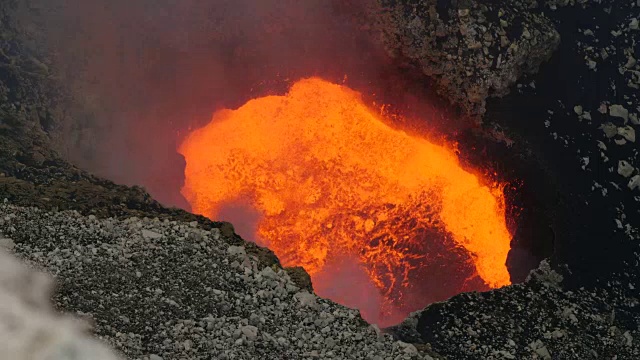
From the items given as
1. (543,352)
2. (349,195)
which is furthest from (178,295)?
(349,195)

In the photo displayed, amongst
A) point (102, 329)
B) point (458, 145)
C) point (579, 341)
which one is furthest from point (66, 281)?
point (458, 145)

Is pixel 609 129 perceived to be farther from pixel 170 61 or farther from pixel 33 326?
pixel 33 326

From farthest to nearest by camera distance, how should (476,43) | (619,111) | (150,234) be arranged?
1. (476,43)
2. (619,111)
3. (150,234)

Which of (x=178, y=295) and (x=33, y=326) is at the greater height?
(x=178, y=295)

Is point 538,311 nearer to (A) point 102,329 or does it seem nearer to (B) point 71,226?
(A) point 102,329

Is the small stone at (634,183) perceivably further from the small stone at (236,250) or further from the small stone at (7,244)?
the small stone at (7,244)

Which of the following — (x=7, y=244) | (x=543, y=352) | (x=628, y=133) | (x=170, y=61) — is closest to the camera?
(x=7, y=244)

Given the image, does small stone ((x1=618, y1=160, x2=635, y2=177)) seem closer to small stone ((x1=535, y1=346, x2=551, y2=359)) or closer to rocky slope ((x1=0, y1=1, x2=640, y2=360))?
rocky slope ((x1=0, y1=1, x2=640, y2=360))

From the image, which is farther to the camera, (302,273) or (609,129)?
(609,129)

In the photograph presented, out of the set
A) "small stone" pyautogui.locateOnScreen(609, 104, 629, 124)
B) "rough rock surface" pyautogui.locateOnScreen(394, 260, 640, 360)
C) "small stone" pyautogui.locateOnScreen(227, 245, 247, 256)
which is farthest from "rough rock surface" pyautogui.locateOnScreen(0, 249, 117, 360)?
"small stone" pyautogui.locateOnScreen(609, 104, 629, 124)

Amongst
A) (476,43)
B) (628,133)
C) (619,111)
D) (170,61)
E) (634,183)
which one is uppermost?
(170,61)
